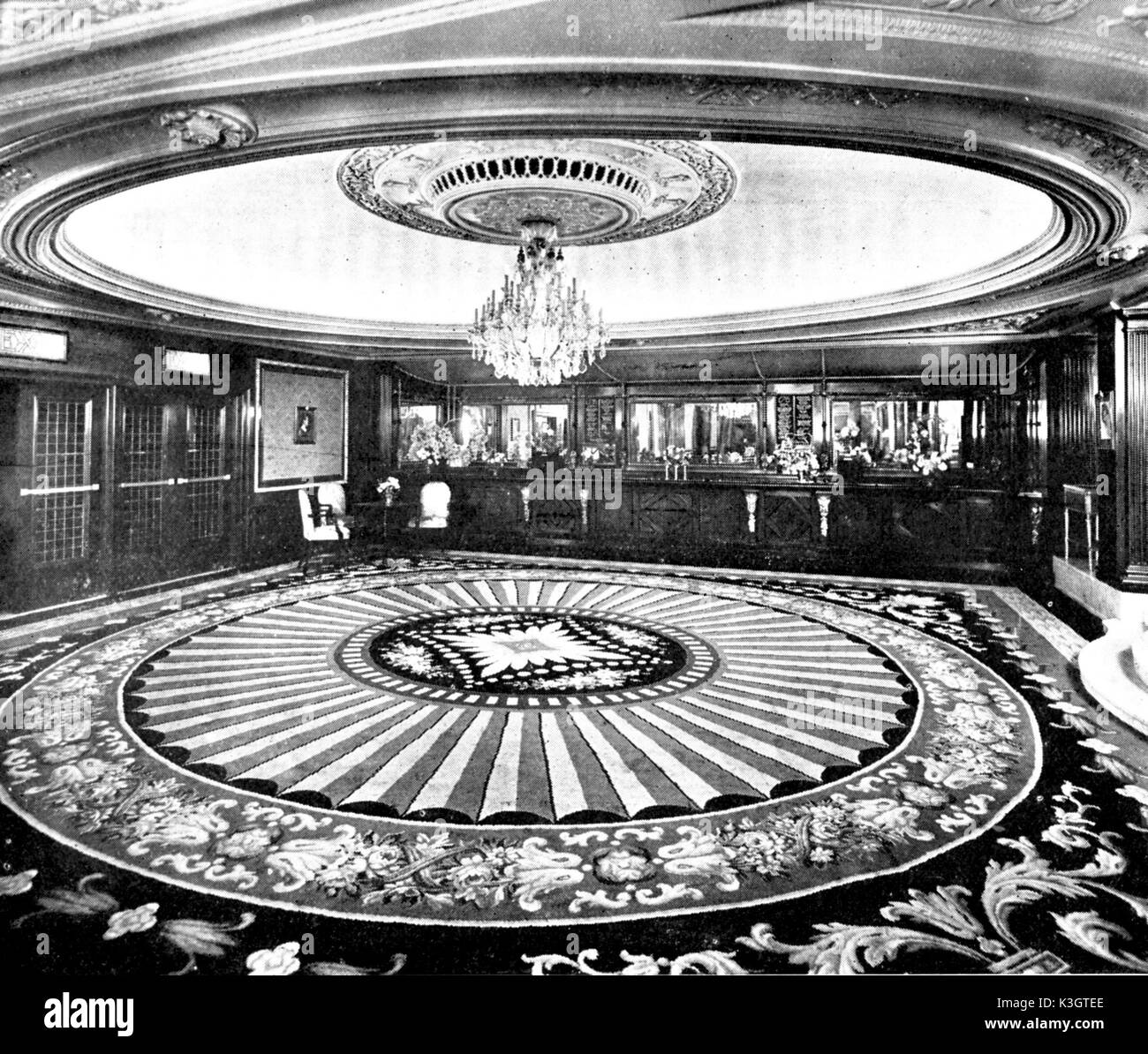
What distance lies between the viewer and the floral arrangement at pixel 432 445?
42.4ft

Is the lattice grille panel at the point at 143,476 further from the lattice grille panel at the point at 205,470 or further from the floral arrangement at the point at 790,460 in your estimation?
the floral arrangement at the point at 790,460

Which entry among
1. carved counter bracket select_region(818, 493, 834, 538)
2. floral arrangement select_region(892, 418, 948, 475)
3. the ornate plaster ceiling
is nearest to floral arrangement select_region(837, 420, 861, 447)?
floral arrangement select_region(892, 418, 948, 475)

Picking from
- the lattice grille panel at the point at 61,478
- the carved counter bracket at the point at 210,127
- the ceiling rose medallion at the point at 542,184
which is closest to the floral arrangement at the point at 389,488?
the lattice grille panel at the point at 61,478

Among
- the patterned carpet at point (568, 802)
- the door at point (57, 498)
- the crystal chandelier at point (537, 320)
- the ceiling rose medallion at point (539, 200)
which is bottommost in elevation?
the patterned carpet at point (568, 802)

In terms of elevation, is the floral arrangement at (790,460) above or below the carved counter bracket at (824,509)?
above

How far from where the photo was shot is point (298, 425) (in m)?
11.5

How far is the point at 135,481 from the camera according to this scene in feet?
30.3

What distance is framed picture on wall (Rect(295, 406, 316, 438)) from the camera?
11.5 m

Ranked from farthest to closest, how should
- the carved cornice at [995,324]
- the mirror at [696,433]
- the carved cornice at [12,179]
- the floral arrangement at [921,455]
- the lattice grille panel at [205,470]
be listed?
the mirror at [696,433]
the floral arrangement at [921,455]
the lattice grille panel at [205,470]
the carved cornice at [995,324]
the carved cornice at [12,179]

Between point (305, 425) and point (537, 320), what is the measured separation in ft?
20.6

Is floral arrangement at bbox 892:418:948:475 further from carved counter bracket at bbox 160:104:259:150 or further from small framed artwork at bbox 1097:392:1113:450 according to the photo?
carved counter bracket at bbox 160:104:259:150

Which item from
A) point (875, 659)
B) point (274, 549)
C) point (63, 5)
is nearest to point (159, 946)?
point (63, 5)

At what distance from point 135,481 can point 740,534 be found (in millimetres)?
7879

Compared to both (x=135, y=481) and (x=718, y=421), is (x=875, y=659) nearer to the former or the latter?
(x=718, y=421)
